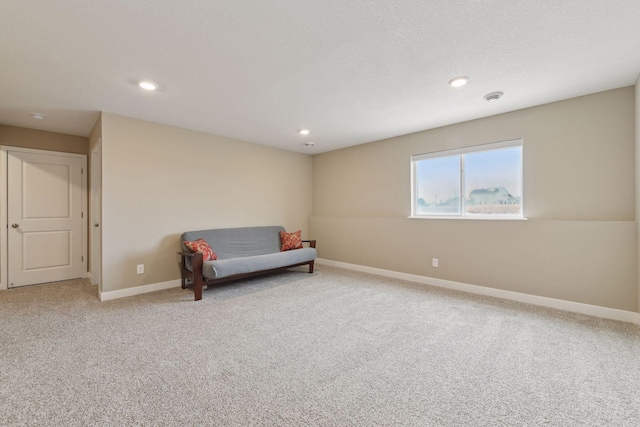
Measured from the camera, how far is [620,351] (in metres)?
2.12

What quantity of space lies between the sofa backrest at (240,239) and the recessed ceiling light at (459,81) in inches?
139

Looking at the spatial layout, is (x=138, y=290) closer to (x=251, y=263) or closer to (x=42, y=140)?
(x=251, y=263)

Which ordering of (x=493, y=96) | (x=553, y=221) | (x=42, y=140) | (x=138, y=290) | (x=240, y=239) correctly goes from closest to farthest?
(x=493, y=96) → (x=553, y=221) → (x=138, y=290) → (x=42, y=140) → (x=240, y=239)

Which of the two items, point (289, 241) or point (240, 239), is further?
point (289, 241)

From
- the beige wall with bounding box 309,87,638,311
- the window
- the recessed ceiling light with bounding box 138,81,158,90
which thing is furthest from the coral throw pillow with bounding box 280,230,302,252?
the recessed ceiling light with bounding box 138,81,158,90

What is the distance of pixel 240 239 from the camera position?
449cm

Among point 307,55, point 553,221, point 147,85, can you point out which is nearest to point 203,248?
point 147,85

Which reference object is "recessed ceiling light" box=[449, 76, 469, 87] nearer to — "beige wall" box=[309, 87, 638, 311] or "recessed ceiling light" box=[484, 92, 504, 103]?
"recessed ceiling light" box=[484, 92, 504, 103]

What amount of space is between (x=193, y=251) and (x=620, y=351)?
14.1 feet

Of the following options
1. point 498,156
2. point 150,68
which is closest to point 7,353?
point 150,68

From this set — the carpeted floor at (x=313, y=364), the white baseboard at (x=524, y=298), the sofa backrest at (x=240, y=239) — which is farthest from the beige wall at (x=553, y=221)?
the sofa backrest at (x=240, y=239)

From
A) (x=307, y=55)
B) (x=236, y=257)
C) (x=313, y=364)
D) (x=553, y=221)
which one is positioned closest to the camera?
(x=313, y=364)

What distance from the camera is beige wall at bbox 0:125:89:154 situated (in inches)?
152

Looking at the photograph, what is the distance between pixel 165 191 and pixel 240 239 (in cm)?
130
